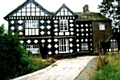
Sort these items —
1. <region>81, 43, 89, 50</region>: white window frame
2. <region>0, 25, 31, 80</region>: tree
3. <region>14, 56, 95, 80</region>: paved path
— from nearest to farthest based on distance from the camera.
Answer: <region>14, 56, 95, 80</region>: paved path
<region>0, 25, 31, 80</region>: tree
<region>81, 43, 89, 50</region>: white window frame

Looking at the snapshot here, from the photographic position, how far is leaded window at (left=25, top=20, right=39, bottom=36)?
3209 centimetres

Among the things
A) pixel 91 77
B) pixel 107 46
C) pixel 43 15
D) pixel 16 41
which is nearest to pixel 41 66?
pixel 16 41

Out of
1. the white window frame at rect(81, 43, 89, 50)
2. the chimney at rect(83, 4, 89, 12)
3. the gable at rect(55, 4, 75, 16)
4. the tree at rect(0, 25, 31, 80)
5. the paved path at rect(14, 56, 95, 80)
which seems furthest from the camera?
the chimney at rect(83, 4, 89, 12)

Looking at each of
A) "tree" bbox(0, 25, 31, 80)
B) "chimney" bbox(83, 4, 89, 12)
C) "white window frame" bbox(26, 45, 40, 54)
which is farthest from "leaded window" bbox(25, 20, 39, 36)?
"chimney" bbox(83, 4, 89, 12)

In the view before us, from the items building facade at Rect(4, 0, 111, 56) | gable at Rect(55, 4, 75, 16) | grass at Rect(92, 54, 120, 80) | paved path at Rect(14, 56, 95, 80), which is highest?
gable at Rect(55, 4, 75, 16)

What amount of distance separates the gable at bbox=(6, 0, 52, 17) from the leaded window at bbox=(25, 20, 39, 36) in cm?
100

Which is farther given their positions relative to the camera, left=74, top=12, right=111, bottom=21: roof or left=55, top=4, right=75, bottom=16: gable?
left=74, top=12, right=111, bottom=21: roof

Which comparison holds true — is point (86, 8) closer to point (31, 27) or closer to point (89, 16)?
point (89, 16)

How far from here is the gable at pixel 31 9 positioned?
32.2m

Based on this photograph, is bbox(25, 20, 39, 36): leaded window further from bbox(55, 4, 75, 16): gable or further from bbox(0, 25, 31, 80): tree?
bbox(0, 25, 31, 80): tree

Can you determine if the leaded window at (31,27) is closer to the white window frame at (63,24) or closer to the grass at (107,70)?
the white window frame at (63,24)

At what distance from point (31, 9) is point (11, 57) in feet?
52.6

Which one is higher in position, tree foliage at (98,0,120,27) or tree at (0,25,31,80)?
tree foliage at (98,0,120,27)

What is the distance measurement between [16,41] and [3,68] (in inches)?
87.5
